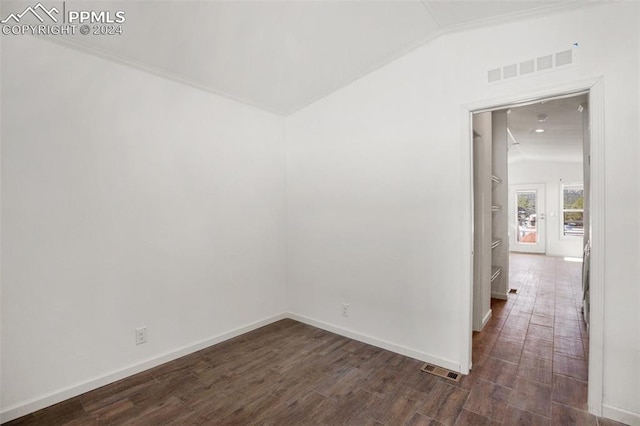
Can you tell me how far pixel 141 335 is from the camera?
2613mm

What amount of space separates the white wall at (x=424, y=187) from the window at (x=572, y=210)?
8.57 metres

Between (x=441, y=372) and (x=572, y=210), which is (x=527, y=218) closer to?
(x=572, y=210)

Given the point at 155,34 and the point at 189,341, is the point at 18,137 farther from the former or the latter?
the point at 189,341

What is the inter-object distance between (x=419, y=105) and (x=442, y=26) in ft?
2.08

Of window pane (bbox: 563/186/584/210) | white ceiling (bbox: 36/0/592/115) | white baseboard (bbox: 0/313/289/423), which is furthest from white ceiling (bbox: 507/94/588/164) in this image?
white baseboard (bbox: 0/313/289/423)

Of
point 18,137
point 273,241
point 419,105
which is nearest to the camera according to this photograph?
point 18,137

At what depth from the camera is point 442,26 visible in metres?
2.50

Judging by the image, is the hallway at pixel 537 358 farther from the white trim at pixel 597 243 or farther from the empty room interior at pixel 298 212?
the white trim at pixel 597 243

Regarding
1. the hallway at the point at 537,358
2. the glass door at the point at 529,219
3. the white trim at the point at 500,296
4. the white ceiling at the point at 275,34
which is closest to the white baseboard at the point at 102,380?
the hallway at the point at 537,358

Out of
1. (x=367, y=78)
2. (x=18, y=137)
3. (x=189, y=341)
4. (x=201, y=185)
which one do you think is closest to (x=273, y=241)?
(x=201, y=185)

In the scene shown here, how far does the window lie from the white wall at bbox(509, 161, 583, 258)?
11cm

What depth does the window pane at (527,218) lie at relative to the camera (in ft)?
30.7

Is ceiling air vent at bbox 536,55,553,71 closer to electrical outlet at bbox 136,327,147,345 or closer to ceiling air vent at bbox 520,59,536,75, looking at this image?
ceiling air vent at bbox 520,59,536,75

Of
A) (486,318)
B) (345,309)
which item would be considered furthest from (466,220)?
(486,318)
